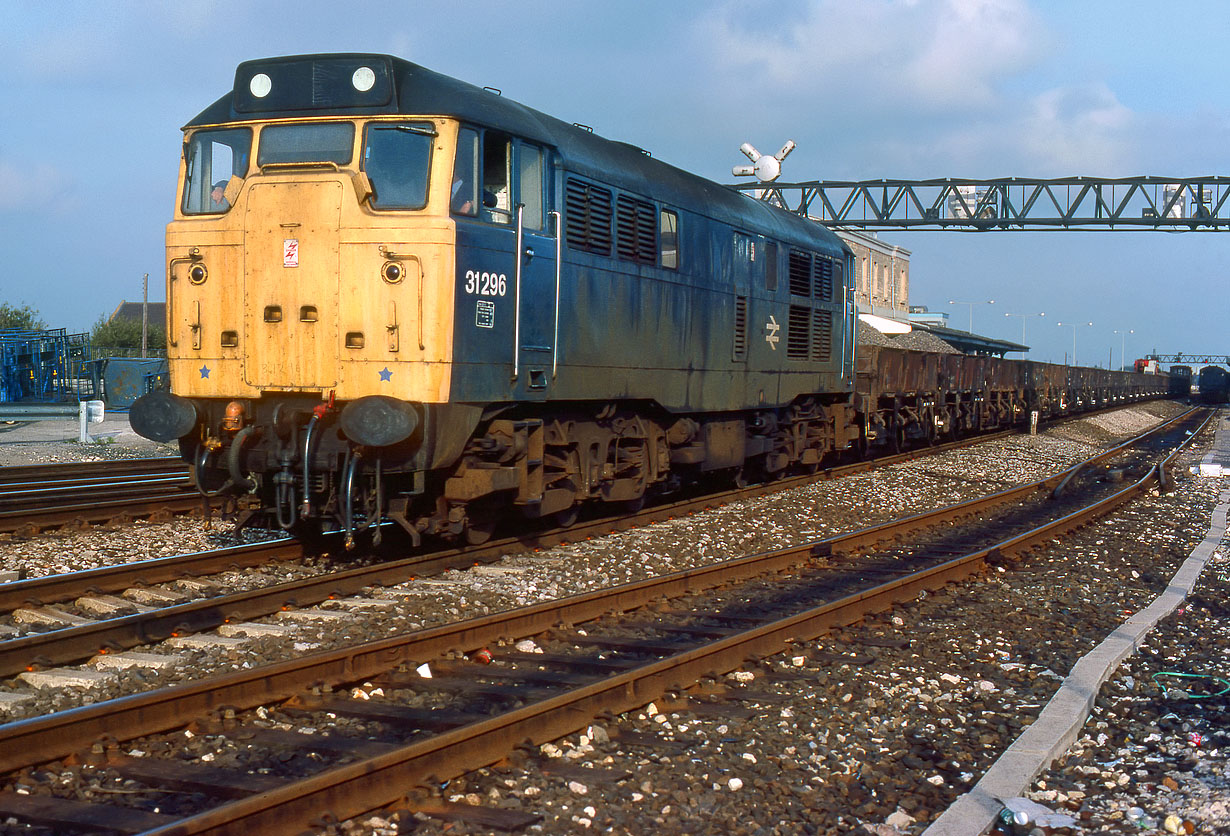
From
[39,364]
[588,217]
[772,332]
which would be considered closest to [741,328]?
[772,332]

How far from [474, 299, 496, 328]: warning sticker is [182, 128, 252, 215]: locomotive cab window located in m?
2.20

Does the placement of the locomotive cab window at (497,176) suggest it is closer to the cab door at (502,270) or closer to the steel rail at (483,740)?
the cab door at (502,270)

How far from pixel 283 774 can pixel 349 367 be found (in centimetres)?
441

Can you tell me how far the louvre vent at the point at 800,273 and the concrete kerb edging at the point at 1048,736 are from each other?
7797 millimetres

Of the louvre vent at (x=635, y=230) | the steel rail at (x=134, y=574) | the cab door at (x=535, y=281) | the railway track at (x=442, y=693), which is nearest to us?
the railway track at (x=442, y=693)

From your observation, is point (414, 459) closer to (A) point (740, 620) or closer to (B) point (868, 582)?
(A) point (740, 620)

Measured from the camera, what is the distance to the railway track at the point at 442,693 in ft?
14.6

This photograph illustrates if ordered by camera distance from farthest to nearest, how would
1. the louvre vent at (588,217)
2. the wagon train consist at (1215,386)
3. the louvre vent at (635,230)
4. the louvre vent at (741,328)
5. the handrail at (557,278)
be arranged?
the wagon train consist at (1215,386) → the louvre vent at (741,328) → the louvre vent at (635,230) → the louvre vent at (588,217) → the handrail at (557,278)

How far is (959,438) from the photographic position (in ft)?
97.5

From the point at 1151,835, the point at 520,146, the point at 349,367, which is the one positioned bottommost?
the point at 1151,835

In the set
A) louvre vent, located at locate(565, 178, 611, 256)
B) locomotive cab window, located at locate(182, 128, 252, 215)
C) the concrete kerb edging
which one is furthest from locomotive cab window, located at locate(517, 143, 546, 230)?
the concrete kerb edging

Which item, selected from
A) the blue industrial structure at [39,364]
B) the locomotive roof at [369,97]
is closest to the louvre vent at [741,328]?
the locomotive roof at [369,97]

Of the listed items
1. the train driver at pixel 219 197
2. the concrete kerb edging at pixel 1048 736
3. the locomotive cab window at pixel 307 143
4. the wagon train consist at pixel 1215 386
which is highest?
the locomotive cab window at pixel 307 143

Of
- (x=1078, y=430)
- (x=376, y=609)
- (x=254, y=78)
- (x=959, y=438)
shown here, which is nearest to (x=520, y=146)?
(x=254, y=78)
